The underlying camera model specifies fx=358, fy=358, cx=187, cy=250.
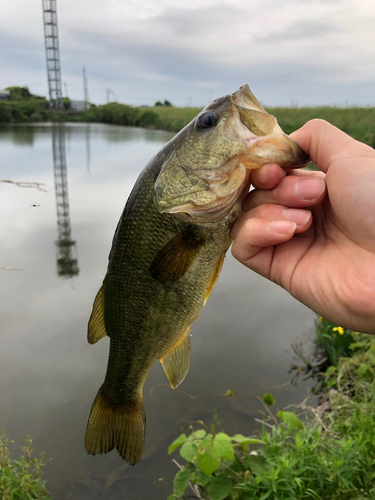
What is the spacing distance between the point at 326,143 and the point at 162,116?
108ft

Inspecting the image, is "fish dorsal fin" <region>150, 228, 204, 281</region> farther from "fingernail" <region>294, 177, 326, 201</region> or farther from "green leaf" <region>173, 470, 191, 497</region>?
"green leaf" <region>173, 470, 191, 497</region>

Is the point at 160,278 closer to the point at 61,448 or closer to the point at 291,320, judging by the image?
the point at 61,448

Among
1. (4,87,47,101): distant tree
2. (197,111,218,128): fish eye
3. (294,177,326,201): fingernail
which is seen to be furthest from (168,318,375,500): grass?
(4,87,47,101): distant tree

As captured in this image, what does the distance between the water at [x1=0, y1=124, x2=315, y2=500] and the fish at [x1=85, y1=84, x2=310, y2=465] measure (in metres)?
1.05

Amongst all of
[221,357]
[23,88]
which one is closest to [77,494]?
[221,357]

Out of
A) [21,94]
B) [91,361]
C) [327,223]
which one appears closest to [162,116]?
[21,94]

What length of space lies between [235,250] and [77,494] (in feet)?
12.8

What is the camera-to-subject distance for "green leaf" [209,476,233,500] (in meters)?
2.71

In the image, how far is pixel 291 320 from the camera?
7.50 metres

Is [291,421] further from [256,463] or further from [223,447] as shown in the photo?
[223,447]

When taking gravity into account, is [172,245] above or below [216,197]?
below

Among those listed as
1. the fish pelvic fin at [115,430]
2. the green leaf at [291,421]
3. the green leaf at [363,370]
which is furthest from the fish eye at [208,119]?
the green leaf at [363,370]

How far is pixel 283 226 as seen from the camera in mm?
1629

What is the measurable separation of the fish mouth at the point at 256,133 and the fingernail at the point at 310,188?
0.50 ft
